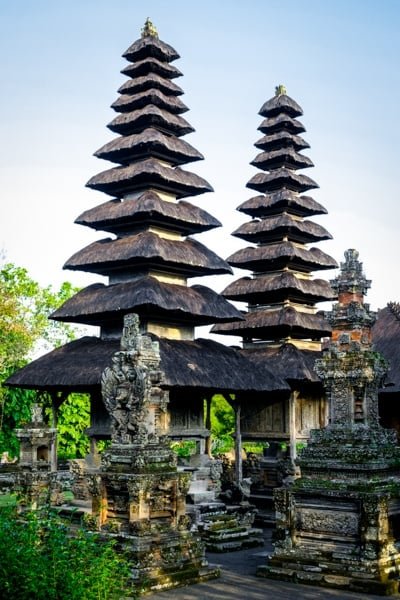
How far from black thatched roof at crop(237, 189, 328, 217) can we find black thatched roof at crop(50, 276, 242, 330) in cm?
657

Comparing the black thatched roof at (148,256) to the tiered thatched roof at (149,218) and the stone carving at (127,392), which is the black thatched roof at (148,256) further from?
the stone carving at (127,392)

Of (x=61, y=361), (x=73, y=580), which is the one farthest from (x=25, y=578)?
(x=61, y=361)

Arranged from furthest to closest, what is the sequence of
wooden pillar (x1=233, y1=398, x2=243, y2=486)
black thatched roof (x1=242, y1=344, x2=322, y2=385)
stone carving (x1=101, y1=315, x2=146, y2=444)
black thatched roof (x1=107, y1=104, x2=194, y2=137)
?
1. black thatched roof (x1=107, y1=104, x2=194, y2=137)
2. black thatched roof (x1=242, y1=344, x2=322, y2=385)
3. wooden pillar (x1=233, y1=398, x2=243, y2=486)
4. stone carving (x1=101, y1=315, x2=146, y2=444)

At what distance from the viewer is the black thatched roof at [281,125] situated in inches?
1257

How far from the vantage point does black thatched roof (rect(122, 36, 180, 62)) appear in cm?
2751

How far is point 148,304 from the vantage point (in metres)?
22.0

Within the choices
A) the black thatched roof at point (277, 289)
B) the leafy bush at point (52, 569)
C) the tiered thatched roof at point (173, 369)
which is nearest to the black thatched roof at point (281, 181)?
the black thatched roof at point (277, 289)

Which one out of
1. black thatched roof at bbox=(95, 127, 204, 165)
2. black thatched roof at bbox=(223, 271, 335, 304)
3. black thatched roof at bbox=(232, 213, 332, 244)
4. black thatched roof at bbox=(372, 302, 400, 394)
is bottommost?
black thatched roof at bbox=(372, 302, 400, 394)

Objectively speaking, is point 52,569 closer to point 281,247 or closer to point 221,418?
point 281,247

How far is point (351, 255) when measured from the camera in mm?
15023

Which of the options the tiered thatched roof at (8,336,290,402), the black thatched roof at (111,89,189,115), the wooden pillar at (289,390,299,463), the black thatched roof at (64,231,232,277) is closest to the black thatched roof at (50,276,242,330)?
the black thatched roof at (64,231,232,277)

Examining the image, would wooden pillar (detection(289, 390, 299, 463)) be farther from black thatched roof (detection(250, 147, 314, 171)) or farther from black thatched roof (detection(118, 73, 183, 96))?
black thatched roof (detection(118, 73, 183, 96))

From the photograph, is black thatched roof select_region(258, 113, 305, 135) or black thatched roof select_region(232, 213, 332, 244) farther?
black thatched roof select_region(258, 113, 305, 135)

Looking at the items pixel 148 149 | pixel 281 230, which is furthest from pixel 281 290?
pixel 148 149
